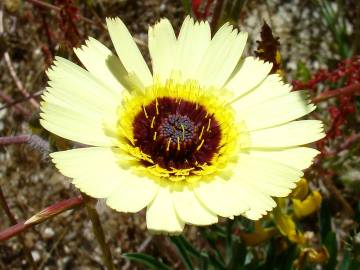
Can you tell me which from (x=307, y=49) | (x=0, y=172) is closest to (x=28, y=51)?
(x=0, y=172)

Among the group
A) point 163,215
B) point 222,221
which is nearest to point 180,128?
point 163,215

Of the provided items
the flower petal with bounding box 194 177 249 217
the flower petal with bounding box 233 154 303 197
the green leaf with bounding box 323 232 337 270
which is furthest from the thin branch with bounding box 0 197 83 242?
the green leaf with bounding box 323 232 337 270

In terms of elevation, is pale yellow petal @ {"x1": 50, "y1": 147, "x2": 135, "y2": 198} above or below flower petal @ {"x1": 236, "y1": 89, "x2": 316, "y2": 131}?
below

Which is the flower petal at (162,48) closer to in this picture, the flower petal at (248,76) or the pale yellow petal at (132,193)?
the flower petal at (248,76)

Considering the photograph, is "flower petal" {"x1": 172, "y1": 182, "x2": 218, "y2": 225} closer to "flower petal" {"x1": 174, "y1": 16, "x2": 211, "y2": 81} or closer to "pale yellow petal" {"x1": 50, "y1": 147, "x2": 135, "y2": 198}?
"pale yellow petal" {"x1": 50, "y1": 147, "x2": 135, "y2": 198}

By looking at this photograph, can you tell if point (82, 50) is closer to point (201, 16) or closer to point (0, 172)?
point (201, 16)

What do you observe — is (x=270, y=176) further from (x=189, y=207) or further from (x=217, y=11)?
(x=217, y=11)
